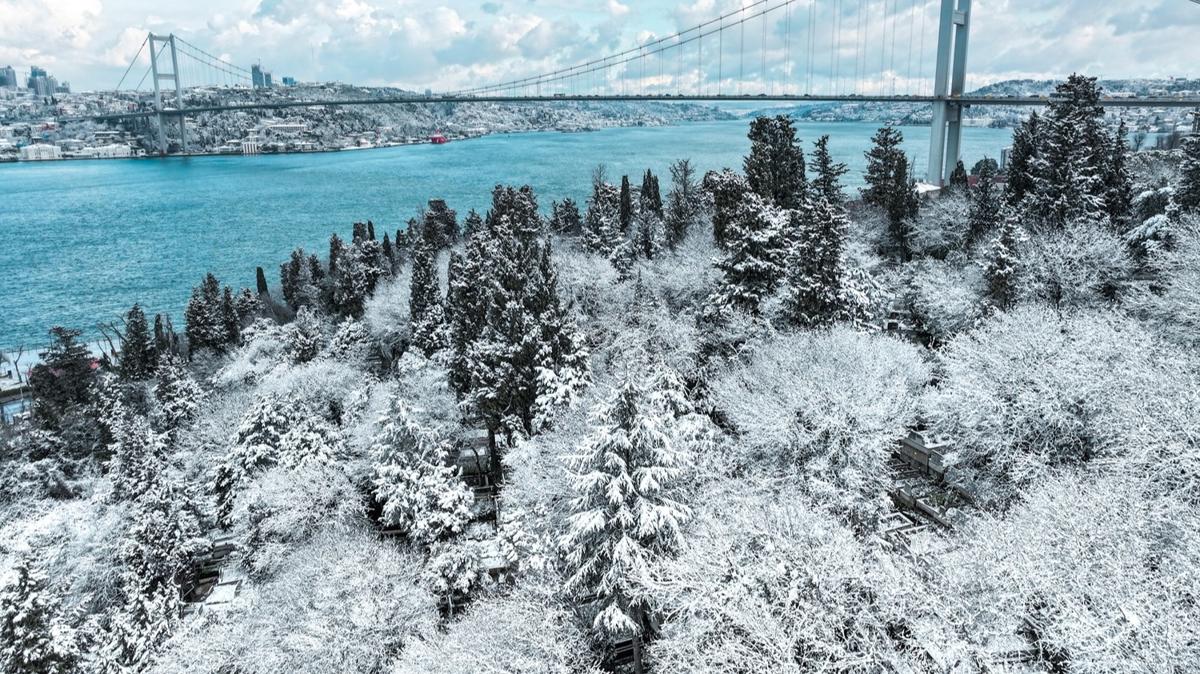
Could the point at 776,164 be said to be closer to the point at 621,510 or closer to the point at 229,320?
the point at 621,510

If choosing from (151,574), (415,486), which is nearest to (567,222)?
(415,486)

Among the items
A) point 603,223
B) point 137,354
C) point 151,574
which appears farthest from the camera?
point 603,223

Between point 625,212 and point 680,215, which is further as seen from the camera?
point 625,212

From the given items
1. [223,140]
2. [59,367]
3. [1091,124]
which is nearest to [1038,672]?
[1091,124]

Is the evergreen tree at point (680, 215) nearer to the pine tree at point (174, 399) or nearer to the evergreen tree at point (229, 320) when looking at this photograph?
the pine tree at point (174, 399)

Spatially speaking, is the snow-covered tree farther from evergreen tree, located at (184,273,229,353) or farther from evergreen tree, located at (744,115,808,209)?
evergreen tree, located at (744,115,808,209)

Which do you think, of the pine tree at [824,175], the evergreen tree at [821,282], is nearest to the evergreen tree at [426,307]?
the evergreen tree at [821,282]
